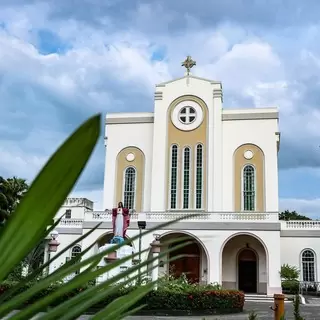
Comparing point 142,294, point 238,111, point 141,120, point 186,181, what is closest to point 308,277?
point 186,181

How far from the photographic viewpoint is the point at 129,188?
2889 centimetres

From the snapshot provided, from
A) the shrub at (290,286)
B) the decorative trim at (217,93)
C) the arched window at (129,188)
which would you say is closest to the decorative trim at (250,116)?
the decorative trim at (217,93)

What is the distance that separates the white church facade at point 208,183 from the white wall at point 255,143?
55 millimetres

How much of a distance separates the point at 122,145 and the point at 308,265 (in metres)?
12.3

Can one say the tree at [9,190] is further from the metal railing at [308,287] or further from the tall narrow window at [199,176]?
the metal railing at [308,287]

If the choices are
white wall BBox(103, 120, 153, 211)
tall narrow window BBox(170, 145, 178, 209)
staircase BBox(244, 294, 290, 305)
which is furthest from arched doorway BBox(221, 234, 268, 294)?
white wall BBox(103, 120, 153, 211)

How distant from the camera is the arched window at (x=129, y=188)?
2867 centimetres

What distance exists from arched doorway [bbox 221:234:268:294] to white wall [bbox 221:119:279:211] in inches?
90.3

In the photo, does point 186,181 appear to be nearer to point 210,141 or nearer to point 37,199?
point 210,141

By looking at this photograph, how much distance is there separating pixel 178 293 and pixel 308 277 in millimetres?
13499

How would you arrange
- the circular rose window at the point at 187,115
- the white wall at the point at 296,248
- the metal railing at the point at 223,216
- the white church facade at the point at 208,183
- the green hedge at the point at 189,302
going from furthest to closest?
the circular rose window at the point at 187,115 < the white wall at the point at 296,248 < the white church facade at the point at 208,183 < the metal railing at the point at 223,216 < the green hedge at the point at 189,302

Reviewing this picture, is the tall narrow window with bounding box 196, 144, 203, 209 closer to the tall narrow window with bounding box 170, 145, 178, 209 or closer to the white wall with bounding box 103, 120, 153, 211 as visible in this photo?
the tall narrow window with bounding box 170, 145, 178, 209

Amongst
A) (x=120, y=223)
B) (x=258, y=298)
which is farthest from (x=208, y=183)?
(x=120, y=223)

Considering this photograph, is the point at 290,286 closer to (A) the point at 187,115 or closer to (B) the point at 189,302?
(A) the point at 187,115
